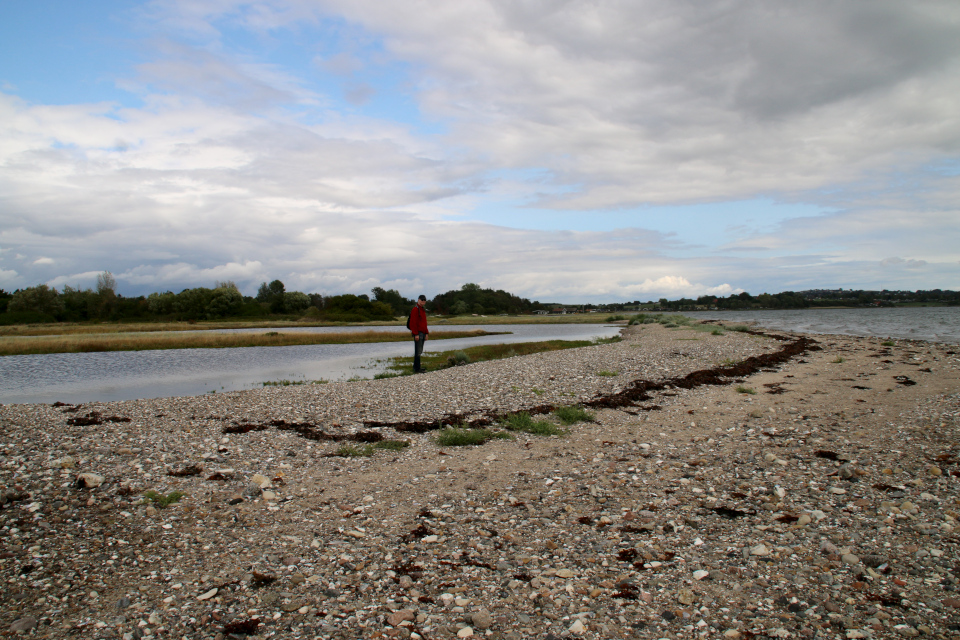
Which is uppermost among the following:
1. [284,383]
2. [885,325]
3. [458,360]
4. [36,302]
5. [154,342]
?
[36,302]

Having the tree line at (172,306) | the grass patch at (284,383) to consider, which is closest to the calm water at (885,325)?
the grass patch at (284,383)

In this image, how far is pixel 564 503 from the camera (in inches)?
342

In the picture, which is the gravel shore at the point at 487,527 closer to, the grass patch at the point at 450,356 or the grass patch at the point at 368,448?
the grass patch at the point at 368,448

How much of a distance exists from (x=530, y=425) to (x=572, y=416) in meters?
1.66

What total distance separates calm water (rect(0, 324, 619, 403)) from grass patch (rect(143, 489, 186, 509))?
1670 centimetres

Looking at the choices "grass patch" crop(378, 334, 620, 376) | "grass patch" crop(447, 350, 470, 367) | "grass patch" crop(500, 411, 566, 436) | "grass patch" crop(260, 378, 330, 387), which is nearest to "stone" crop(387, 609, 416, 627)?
"grass patch" crop(500, 411, 566, 436)

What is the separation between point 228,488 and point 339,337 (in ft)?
191

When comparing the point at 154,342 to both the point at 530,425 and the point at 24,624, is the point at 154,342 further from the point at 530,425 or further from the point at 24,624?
the point at 24,624

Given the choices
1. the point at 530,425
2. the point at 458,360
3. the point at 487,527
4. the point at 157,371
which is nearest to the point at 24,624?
the point at 487,527

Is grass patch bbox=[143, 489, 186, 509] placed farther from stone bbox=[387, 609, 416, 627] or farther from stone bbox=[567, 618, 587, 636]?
stone bbox=[567, 618, 587, 636]

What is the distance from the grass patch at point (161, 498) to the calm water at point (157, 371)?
1670cm

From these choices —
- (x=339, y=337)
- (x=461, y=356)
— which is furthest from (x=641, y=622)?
(x=339, y=337)

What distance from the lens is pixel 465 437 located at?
1301 centimetres

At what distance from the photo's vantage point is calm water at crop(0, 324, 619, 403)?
81.3 feet
